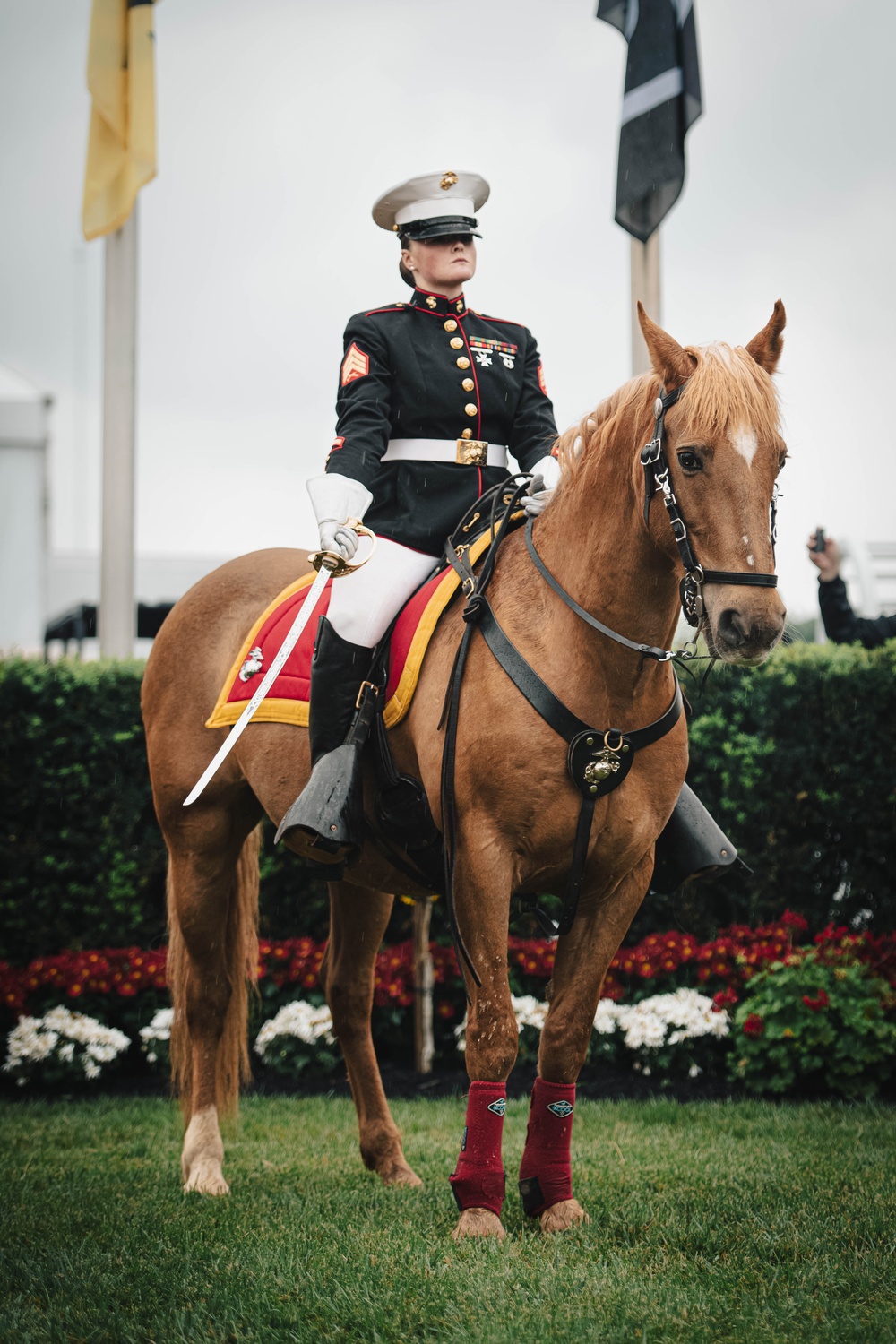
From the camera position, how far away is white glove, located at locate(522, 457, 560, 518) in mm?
3924

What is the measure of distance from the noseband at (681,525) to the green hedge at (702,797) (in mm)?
3997

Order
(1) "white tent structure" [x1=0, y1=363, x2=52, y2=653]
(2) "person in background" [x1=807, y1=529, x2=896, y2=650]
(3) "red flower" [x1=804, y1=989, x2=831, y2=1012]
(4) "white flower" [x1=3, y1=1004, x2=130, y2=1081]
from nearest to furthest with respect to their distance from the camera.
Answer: (3) "red flower" [x1=804, y1=989, x2=831, y2=1012]
(4) "white flower" [x1=3, y1=1004, x2=130, y2=1081]
(2) "person in background" [x1=807, y1=529, x2=896, y2=650]
(1) "white tent structure" [x1=0, y1=363, x2=52, y2=653]

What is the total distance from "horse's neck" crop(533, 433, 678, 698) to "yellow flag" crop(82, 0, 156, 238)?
656cm

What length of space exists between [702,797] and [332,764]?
3.78 meters

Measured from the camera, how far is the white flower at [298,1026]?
24.1 ft

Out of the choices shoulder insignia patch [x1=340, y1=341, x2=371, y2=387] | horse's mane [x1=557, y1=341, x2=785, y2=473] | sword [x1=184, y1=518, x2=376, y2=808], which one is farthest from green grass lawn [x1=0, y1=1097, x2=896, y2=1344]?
shoulder insignia patch [x1=340, y1=341, x2=371, y2=387]

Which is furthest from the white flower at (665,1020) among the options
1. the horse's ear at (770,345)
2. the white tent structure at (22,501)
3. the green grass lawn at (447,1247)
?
the white tent structure at (22,501)

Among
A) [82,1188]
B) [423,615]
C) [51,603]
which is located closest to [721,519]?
[423,615]

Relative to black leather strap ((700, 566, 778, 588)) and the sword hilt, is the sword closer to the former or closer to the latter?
the sword hilt

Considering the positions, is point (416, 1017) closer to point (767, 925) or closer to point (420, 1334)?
point (767, 925)

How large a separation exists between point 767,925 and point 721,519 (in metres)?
4.44

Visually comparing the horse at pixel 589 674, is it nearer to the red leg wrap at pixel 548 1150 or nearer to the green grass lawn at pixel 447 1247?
the red leg wrap at pixel 548 1150

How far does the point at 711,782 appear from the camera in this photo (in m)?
7.31

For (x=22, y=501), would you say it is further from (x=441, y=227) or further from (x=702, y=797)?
(x=441, y=227)
